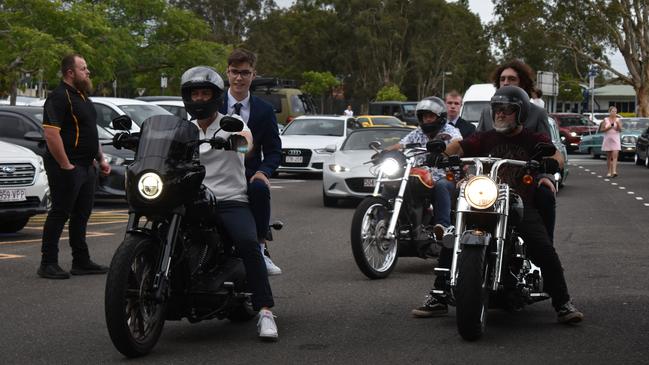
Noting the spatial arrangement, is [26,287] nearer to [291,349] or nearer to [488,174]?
[291,349]

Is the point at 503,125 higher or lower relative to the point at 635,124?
higher

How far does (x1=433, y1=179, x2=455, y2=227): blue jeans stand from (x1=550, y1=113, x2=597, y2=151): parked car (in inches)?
1485

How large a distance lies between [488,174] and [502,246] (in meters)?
0.48

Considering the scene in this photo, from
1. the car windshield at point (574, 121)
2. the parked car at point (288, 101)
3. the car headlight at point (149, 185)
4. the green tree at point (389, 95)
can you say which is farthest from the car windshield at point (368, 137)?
the green tree at point (389, 95)

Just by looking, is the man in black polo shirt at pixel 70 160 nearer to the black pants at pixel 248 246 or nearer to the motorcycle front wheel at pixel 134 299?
the black pants at pixel 248 246

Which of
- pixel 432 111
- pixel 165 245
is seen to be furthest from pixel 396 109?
pixel 165 245

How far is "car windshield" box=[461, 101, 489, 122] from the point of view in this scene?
2738cm

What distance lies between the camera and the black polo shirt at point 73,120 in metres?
10.5

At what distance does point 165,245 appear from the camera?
6785mm

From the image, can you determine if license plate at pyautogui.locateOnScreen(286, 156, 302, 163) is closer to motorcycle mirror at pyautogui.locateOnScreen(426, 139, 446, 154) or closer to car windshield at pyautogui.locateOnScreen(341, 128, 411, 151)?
car windshield at pyautogui.locateOnScreen(341, 128, 411, 151)

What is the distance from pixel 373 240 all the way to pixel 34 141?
8343 mm

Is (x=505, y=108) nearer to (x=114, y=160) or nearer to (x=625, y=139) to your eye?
(x=114, y=160)

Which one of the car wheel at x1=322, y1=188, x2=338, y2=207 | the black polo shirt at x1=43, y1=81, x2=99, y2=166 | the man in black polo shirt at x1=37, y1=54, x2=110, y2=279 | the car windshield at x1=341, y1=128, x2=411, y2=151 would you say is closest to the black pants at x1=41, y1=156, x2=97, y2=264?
the man in black polo shirt at x1=37, y1=54, x2=110, y2=279

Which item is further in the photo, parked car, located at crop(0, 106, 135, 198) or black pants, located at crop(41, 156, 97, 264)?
parked car, located at crop(0, 106, 135, 198)
